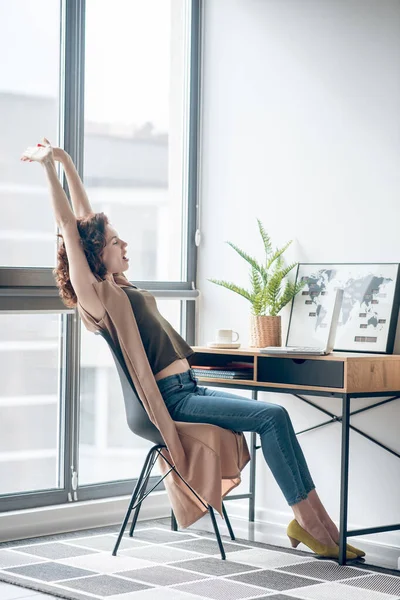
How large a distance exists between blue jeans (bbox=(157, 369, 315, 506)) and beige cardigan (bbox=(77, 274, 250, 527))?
0.19 ft

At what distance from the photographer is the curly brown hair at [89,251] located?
357cm

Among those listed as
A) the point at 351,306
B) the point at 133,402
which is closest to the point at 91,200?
the point at 133,402

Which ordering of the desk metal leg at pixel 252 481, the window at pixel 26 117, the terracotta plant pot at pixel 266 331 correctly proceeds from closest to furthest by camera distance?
1. the window at pixel 26 117
2. the terracotta plant pot at pixel 266 331
3. the desk metal leg at pixel 252 481

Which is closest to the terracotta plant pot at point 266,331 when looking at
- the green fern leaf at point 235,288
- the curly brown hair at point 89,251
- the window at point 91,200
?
the green fern leaf at point 235,288

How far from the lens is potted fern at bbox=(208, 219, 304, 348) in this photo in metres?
4.11

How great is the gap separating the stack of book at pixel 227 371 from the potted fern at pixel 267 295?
18 centimetres

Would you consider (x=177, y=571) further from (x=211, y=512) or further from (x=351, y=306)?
(x=351, y=306)

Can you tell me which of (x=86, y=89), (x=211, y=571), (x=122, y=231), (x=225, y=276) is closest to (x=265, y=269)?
(x=225, y=276)

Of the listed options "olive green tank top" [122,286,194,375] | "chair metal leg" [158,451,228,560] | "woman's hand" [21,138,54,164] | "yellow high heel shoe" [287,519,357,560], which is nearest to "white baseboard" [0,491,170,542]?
"chair metal leg" [158,451,228,560]

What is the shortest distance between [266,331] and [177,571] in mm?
1135

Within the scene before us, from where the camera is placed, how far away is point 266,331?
411 centimetres

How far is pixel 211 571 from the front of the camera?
134 inches

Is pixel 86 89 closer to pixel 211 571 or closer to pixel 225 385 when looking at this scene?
pixel 225 385

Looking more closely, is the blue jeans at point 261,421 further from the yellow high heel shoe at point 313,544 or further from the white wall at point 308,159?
the white wall at point 308,159
